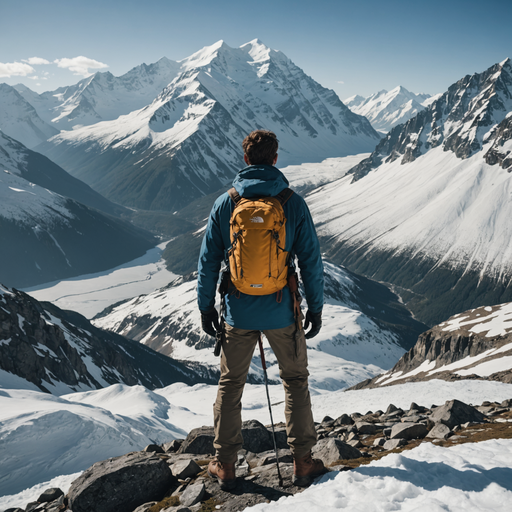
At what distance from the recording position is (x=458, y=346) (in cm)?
7619

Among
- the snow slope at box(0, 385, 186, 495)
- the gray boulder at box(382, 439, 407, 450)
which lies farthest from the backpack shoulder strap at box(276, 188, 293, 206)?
the snow slope at box(0, 385, 186, 495)

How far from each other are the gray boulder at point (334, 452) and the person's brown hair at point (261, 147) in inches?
271

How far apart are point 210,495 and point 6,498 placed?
801cm

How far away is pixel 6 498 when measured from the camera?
12.6 metres

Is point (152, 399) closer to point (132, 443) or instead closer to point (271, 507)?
point (132, 443)

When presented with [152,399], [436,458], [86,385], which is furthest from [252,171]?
[86,385]

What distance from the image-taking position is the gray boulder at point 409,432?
38.8 ft

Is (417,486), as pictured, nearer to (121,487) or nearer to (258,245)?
(258,245)

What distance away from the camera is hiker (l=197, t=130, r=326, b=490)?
7.91 m

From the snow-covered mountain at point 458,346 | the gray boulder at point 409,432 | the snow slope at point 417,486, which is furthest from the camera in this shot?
the snow-covered mountain at point 458,346

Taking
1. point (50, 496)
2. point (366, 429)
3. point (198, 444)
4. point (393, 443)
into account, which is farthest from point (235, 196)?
point (366, 429)

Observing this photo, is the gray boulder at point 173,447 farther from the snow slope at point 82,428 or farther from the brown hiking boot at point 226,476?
the brown hiking boot at point 226,476

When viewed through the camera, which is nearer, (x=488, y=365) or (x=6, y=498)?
(x=6, y=498)

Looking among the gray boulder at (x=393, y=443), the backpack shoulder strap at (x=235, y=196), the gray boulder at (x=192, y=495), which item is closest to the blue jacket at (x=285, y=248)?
the backpack shoulder strap at (x=235, y=196)
